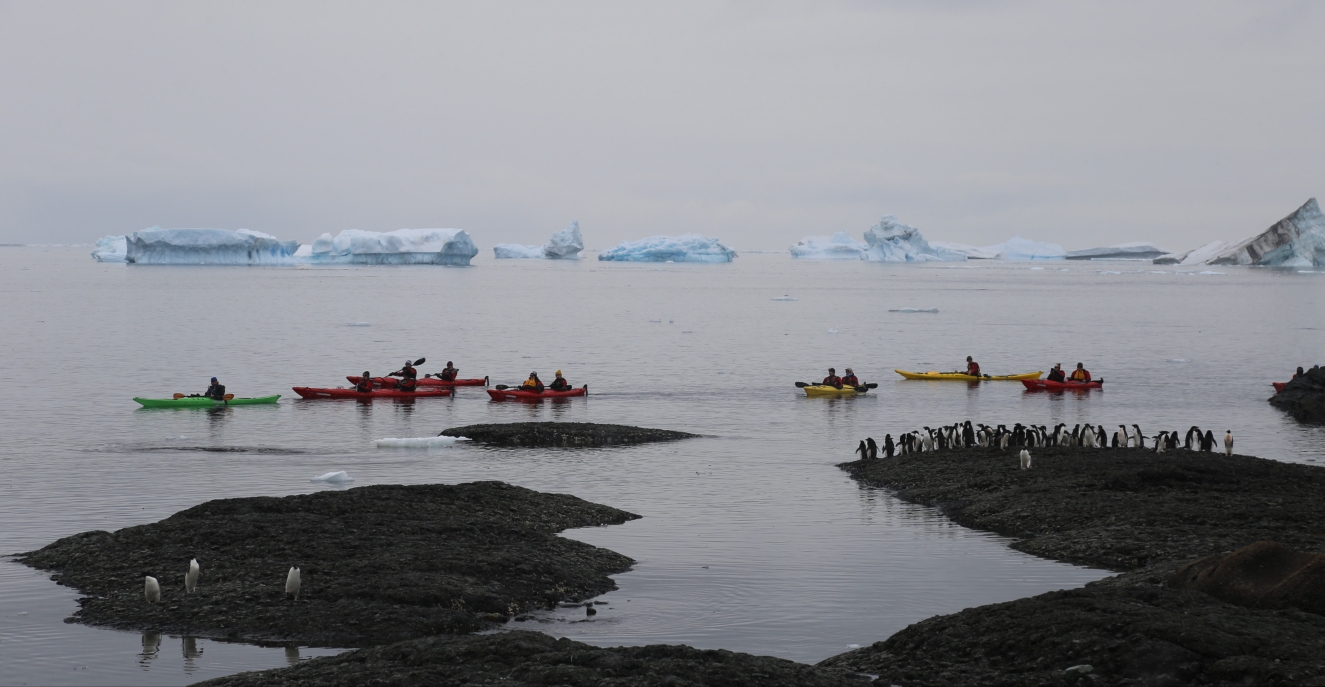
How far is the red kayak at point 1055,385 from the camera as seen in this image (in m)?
40.1

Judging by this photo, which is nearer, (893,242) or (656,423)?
(656,423)

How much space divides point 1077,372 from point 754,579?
93.4 feet

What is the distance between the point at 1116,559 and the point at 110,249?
189 m

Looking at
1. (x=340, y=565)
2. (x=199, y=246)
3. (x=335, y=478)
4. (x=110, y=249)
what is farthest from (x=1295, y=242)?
(x=110, y=249)

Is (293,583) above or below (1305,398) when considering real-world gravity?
below

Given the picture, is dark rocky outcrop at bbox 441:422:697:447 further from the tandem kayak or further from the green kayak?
the green kayak

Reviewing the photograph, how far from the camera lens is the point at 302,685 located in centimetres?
1016

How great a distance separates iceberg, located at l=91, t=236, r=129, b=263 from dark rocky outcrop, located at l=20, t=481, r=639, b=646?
578ft

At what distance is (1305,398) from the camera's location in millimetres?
34094

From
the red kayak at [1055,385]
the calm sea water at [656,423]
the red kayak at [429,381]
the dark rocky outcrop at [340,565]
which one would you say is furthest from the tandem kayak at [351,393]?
the red kayak at [1055,385]

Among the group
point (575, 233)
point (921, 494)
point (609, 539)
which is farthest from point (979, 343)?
point (575, 233)

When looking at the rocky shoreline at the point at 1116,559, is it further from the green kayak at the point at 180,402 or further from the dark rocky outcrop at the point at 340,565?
the green kayak at the point at 180,402

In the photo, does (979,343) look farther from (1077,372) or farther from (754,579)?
Result: (754,579)

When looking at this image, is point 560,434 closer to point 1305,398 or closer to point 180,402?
point 180,402
